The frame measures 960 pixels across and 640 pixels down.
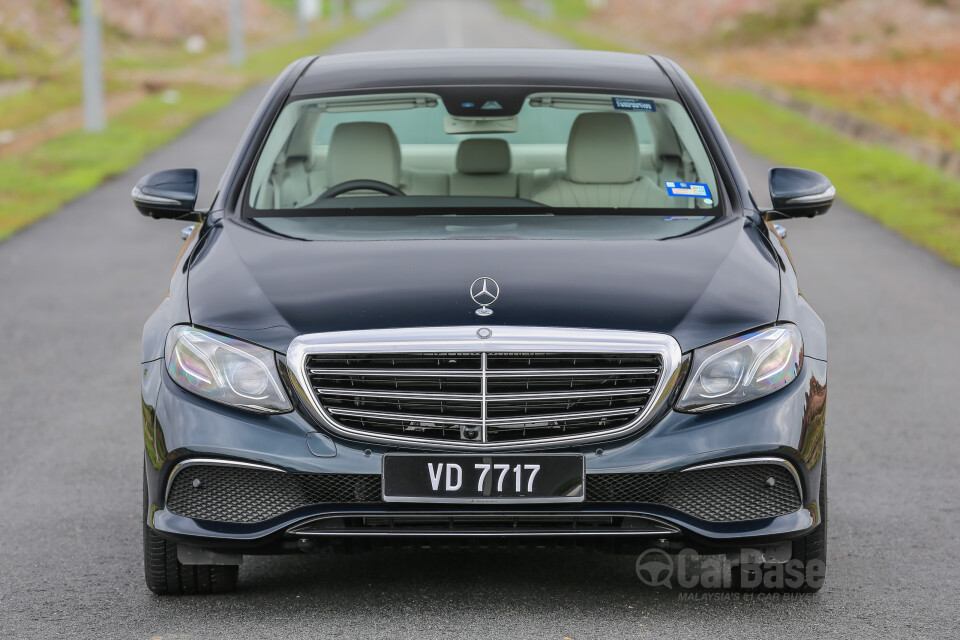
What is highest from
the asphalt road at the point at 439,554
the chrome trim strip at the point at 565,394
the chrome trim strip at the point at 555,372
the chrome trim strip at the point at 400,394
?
the chrome trim strip at the point at 555,372

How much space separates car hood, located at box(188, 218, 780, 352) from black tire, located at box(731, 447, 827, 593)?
0.55m

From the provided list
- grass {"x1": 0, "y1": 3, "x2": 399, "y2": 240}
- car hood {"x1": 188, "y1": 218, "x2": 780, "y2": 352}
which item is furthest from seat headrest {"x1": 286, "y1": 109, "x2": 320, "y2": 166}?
grass {"x1": 0, "y1": 3, "x2": 399, "y2": 240}

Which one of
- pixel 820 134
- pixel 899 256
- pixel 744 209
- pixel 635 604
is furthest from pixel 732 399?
pixel 820 134

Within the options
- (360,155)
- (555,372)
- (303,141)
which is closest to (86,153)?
(303,141)

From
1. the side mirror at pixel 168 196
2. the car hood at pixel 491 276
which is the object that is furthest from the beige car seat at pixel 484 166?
the car hood at pixel 491 276

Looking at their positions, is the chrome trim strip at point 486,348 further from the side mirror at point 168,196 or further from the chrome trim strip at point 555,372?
the side mirror at point 168,196

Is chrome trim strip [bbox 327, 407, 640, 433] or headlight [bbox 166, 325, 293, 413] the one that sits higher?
headlight [bbox 166, 325, 293, 413]

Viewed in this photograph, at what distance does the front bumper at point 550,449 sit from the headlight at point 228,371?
34 millimetres

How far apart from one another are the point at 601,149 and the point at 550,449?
73.6 inches

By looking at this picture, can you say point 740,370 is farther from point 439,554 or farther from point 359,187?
point 359,187

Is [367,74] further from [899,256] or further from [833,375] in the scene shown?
[899,256]

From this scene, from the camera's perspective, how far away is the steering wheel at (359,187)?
5.70 meters

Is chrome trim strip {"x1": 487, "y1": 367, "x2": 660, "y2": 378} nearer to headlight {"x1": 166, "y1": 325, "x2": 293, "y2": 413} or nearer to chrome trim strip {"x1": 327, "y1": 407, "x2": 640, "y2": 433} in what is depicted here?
chrome trim strip {"x1": 327, "y1": 407, "x2": 640, "y2": 433}

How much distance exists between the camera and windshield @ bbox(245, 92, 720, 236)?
5.40 m
